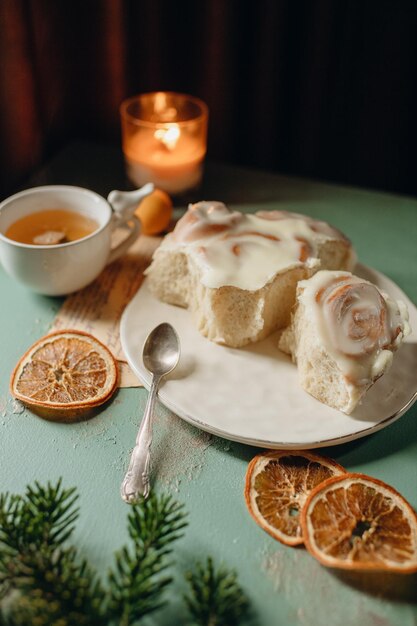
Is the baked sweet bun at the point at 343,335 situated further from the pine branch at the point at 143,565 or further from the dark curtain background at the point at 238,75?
the dark curtain background at the point at 238,75

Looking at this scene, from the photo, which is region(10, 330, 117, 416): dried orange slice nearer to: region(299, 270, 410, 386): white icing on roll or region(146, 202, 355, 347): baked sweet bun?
region(146, 202, 355, 347): baked sweet bun

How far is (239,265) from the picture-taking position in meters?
1.36

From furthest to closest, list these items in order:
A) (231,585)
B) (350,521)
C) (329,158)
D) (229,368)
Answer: (329,158) < (229,368) < (350,521) < (231,585)

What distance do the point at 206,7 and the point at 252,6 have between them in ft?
0.57

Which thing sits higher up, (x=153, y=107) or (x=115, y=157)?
(x=153, y=107)

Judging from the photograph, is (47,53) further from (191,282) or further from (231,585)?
(231,585)

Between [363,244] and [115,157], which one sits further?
[115,157]

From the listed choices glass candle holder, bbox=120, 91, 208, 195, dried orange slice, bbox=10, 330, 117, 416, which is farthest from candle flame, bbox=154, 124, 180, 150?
dried orange slice, bbox=10, 330, 117, 416

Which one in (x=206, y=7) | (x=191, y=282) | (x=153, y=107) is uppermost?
(x=206, y=7)

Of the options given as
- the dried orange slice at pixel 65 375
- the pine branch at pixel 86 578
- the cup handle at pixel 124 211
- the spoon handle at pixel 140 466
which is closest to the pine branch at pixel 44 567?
the pine branch at pixel 86 578

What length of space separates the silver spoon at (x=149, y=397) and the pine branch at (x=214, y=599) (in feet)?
0.66

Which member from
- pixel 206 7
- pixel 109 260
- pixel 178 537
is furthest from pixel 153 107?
pixel 178 537

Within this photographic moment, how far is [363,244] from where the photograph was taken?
182 centimetres

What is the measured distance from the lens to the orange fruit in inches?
68.8
